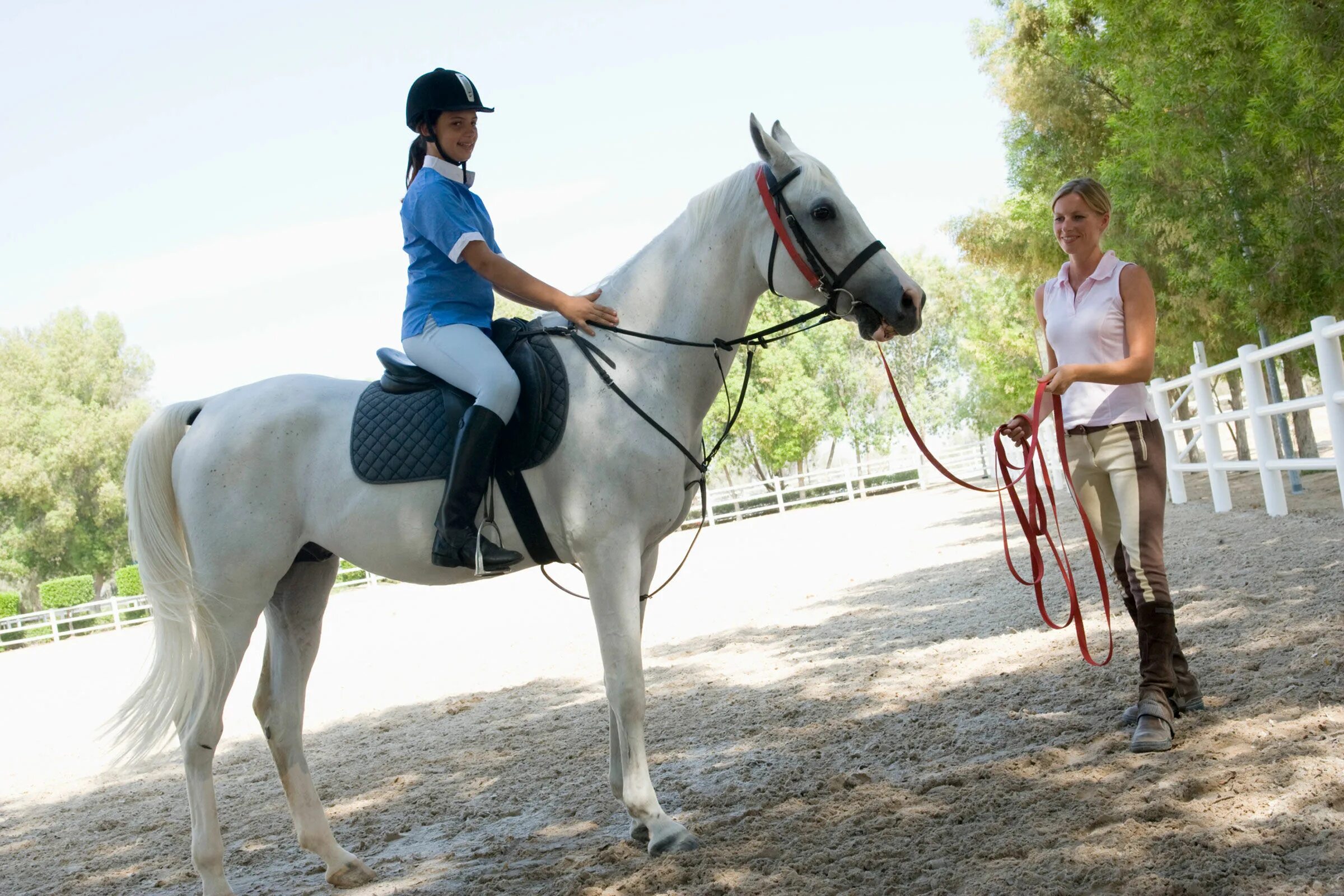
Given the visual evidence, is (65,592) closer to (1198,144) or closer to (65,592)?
(65,592)

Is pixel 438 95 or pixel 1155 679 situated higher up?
pixel 438 95

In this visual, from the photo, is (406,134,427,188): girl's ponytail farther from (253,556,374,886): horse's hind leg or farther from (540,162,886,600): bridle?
(253,556,374,886): horse's hind leg

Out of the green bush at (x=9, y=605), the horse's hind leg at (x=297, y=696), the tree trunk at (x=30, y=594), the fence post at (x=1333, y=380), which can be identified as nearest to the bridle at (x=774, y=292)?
the horse's hind leg at (x=297, y=696)

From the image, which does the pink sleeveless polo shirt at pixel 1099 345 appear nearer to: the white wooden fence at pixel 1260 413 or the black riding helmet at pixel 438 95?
the black riding helmet at pixel 438 95

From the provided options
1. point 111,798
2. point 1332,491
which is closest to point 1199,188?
point 1332,491

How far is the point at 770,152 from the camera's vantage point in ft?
11.9

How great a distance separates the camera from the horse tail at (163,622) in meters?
3.77

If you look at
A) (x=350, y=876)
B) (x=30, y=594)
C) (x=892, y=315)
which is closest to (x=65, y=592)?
(x=30, y=594)

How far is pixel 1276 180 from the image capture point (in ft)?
30.6

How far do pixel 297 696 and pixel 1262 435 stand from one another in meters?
9.57

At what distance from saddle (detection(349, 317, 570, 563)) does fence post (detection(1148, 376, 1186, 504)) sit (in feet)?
34.9

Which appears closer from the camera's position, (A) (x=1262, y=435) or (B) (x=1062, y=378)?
(B) (x=1062, y=378)

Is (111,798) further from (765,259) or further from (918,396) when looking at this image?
(918,396)

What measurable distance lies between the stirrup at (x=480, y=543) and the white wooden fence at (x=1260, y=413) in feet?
17.4
